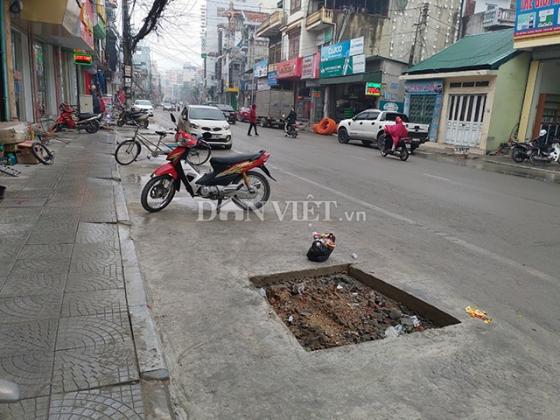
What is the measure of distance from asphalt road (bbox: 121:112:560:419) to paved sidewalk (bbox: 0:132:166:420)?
1.17 ft

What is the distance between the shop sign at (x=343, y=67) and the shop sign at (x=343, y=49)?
29cm

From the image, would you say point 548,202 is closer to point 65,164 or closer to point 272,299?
point 272,299

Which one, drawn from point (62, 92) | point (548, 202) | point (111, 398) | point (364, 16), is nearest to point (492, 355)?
point (111, 398)

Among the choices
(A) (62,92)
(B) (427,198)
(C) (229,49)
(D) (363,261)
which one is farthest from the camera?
(C) (229,49)

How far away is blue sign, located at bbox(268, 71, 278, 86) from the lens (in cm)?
4602

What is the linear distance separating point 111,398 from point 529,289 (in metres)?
4.05

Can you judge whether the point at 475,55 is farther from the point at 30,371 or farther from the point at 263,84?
the point at 263,84

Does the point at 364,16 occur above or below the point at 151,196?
above

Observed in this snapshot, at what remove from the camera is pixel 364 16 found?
35.0 metres

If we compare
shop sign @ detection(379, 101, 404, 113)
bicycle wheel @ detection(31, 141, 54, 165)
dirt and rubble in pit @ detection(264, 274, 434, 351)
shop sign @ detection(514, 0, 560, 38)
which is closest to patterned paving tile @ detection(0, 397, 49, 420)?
dirt and rubble in pit @ detection(264, 274, 434, 351)

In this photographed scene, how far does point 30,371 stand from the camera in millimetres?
2900

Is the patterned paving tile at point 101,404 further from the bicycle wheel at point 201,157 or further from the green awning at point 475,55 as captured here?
the green awning at point 475,55

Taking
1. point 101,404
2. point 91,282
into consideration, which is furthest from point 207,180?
point 101,404

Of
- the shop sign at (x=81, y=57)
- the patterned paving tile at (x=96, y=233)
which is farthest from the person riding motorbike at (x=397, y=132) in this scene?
the shop sign at (x=81, y=57)
